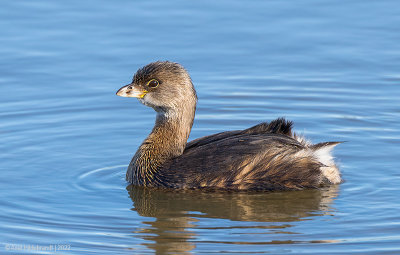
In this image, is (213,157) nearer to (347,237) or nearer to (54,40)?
(347,237)

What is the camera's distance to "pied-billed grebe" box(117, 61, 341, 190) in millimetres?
9953

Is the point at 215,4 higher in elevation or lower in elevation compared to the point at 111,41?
higher

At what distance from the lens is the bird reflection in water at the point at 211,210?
877cm

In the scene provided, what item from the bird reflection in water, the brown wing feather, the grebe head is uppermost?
the grebe head

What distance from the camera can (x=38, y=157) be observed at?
36.6 ft

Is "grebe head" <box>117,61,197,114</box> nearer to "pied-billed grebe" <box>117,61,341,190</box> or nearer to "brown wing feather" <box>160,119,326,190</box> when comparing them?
"pied-billed grebe" <box>117,61,341,190</box>

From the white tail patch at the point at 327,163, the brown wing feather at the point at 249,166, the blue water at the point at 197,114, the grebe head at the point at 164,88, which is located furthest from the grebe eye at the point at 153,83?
the white tail patch at the point at 327,163

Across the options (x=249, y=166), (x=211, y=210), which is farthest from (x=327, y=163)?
(x=211, y=210)

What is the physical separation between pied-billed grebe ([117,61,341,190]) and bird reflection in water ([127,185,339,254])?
11cm

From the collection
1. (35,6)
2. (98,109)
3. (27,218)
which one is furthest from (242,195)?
(35,6)

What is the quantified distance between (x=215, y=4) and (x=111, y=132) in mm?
4861

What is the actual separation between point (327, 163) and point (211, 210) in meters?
1.48

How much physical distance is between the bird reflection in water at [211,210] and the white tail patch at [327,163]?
0.35ft

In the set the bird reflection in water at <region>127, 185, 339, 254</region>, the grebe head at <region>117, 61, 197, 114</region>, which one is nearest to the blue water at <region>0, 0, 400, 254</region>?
the bird reflection in water at <region>127, 185, 339, 254</region>
